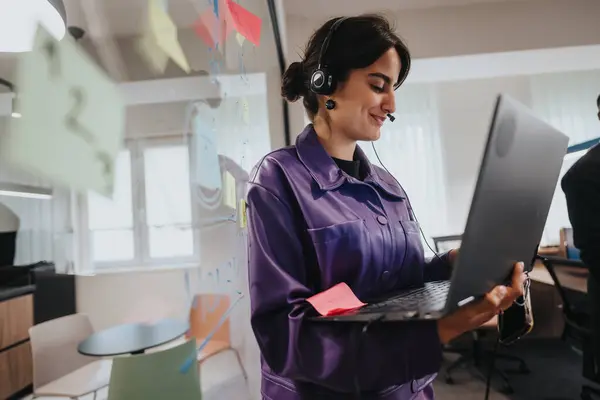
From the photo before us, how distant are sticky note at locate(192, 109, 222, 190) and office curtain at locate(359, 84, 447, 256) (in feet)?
9.22

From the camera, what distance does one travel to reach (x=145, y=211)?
426 mm

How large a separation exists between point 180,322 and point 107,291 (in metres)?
0.14

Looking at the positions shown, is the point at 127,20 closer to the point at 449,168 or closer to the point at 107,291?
the point at 107,291

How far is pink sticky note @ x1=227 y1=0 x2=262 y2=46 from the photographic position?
Result: 0.92 m

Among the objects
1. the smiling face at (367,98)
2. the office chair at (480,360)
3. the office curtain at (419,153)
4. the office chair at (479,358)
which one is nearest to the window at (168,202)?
the smiling face at (367,98)

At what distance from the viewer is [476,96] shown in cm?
338

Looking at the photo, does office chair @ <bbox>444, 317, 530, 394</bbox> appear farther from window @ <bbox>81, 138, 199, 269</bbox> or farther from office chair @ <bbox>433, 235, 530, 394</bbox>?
window @ <bbox>81, 138, 199, 269</bbox>

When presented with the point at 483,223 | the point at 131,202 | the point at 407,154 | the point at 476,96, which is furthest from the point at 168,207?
the point at 476,96

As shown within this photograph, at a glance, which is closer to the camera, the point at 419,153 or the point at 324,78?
the point at 324,78

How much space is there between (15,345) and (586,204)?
1.76 metres

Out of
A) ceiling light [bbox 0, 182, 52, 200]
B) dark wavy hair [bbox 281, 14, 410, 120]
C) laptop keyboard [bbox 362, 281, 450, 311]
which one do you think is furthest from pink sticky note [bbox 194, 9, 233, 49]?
laptop keyboard [bbox 362, 281, 450, 311]

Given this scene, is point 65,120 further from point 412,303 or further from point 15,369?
point 412,303

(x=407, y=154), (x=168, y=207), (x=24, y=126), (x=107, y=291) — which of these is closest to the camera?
(x=24, y=126)

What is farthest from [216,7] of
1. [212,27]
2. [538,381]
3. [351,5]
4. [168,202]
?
[538,381]
